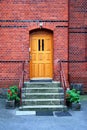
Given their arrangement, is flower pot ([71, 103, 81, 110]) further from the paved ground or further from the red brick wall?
the red brick wall

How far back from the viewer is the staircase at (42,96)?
9.90 meters

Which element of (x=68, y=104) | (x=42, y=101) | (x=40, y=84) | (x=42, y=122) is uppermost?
(x=40, y=84)

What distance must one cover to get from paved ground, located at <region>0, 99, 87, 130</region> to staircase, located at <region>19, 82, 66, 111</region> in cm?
73

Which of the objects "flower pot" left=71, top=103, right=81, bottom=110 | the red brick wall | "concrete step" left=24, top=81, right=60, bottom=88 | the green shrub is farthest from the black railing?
"flower pot" left=71, top=103, right=81, bottom=110

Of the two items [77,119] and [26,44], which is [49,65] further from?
[77,119]

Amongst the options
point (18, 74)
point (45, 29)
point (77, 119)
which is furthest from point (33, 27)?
point (77, 119)

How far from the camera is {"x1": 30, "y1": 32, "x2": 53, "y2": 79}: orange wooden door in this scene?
12.4 m

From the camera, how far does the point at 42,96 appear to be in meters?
10.5

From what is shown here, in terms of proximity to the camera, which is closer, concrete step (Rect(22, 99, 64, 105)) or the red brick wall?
concrete step (Rect(22, 99, 64, 105))

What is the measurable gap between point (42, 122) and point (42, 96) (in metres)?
2.38

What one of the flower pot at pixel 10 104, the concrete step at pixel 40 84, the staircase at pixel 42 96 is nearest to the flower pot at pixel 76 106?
the staircase at pixel 42 96

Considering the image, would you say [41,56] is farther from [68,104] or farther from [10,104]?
[10,104]

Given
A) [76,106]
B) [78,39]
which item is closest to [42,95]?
[76,106]

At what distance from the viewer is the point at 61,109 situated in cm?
984
